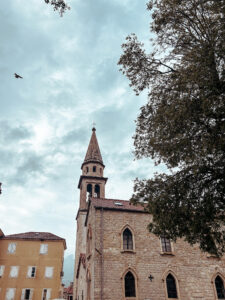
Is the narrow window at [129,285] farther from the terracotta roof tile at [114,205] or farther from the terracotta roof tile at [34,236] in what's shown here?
the terracotta roof tile at [34,236]

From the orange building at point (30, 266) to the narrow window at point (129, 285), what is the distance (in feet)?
50.4

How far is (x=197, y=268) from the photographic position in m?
19.4

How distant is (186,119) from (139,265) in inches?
521

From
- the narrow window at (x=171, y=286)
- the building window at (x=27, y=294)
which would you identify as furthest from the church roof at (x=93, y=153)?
the narrow window at (x=171, y=286)

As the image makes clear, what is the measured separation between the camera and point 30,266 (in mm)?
30422

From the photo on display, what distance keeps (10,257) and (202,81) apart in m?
30.8

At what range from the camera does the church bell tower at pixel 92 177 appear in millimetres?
36438

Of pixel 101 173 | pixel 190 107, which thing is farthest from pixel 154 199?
pixel 101 173

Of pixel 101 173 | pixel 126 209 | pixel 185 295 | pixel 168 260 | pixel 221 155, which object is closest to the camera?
pixel 221 155

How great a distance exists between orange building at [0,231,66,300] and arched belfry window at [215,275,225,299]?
747 inches

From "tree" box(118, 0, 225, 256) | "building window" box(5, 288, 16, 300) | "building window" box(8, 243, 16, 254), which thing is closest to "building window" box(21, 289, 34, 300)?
"building window" box(5, 288, 16, 300)

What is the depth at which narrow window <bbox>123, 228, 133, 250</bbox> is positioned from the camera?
1966 cm

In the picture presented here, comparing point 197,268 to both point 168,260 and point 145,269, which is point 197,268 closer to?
point 168,260

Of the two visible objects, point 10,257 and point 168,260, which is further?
point 10,257
